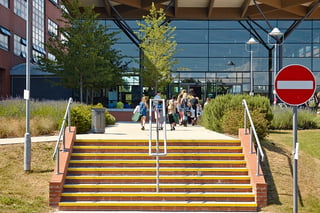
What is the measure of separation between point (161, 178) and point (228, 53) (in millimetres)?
34015

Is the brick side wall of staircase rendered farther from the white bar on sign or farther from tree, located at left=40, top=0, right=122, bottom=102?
tree, located at left=40, top=0, right=122, bottom=102

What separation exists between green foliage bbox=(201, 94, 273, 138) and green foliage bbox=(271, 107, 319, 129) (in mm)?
3819

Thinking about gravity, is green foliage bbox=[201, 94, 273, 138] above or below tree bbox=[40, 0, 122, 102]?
below

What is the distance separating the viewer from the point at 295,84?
29.0 ft

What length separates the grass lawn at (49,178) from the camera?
11.6 meters

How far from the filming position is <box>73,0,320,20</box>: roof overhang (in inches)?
→ 1618

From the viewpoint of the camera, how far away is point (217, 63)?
45781mm

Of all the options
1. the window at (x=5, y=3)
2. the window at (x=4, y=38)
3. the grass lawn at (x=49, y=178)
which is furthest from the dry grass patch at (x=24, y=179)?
the window at (x=5, y=3)

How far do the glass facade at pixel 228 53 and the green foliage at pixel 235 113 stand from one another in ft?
82.5

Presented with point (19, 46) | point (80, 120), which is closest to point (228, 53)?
point (19, 46)

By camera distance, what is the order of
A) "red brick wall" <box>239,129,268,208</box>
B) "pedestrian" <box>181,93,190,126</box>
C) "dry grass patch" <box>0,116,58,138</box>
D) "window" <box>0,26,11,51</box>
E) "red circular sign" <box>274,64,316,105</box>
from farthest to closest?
"window" <box>0,26,11,51</box> → "pedestrian" <box>181,93,190,126</box> → "dry grass patch" <box>0,116,58,138</box> → "red brick wall" <box>239,129,268,208</box> → "red circular sign" <box>274,64,316,105</box>

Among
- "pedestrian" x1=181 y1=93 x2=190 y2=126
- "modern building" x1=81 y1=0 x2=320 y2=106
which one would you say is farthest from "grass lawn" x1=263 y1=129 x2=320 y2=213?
"modern building" x1=81 y1=0 x2=320 y2=106

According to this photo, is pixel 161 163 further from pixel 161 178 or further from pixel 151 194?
pixel 151 194

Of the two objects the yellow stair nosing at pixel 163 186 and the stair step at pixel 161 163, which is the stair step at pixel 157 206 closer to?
the yellow stair nosing at pixel 163 186
